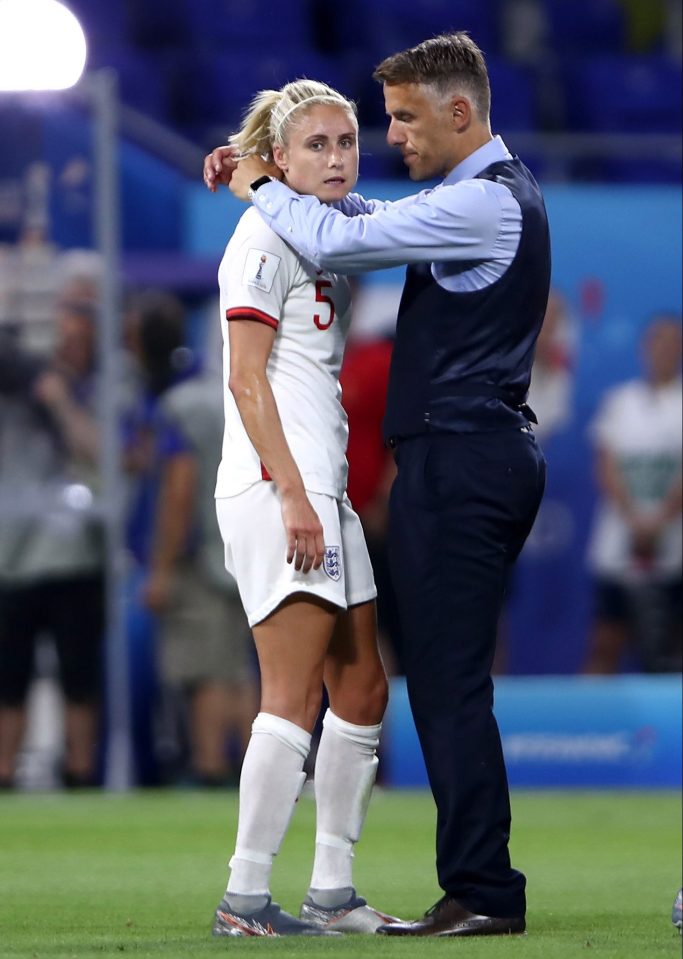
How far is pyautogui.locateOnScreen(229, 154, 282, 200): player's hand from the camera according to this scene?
4.62m

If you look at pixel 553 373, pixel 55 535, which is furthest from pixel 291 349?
pixel 553 373

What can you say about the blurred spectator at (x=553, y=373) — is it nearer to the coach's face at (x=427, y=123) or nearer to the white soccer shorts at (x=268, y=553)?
the coach's face at (x=427, y=123)

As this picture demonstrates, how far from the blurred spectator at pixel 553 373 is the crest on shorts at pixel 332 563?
5.82 meters

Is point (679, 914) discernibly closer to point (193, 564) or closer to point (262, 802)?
point (262, 802)

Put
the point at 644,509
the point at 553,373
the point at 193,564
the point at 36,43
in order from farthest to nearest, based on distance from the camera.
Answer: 1. the point at 36,43
2. the point at 553,373
3. the point at 644,509
4. the point at 193,564

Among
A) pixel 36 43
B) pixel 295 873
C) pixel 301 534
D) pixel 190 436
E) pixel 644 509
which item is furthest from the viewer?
pixel 36 43

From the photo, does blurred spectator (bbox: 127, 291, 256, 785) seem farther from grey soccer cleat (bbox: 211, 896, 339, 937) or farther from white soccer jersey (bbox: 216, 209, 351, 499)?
grey soccer cleat (bbox: 211, 896, 339, 937)

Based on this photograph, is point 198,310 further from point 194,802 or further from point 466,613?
point 466,613

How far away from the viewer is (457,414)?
4.45 meters

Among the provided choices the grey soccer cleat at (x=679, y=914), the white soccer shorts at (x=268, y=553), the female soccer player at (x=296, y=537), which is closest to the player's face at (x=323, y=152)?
the female soccer player at (x=296, y=537)

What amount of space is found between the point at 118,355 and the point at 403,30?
15.9 ft

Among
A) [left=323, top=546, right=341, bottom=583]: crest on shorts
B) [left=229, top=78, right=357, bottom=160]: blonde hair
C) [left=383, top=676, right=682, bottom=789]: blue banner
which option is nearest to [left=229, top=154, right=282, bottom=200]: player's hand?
[left=229, top=78, right=357, bottom=160]: blonde hair

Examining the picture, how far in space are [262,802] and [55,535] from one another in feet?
15.9

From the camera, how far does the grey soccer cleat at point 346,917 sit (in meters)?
4.53
